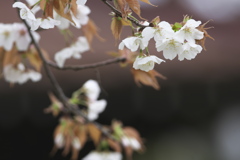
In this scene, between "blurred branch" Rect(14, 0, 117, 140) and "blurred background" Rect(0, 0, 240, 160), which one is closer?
"blurred branch" Rect(14, 0, 117, 140)

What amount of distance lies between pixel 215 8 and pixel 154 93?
2.99 ft

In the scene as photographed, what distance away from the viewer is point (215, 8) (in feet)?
10.8

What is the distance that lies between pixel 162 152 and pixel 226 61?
1.13 m

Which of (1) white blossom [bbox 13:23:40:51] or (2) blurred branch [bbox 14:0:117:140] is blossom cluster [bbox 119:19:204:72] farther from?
(1) white blossom [bbox 13:23:40:51]

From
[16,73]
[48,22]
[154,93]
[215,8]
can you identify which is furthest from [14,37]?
[215,8]

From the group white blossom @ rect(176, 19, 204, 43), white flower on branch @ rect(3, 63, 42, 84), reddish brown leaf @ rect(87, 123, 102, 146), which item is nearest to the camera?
white blossom @ rect(176, 19, 204, 43)

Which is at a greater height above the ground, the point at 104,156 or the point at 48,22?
the point at 48,22

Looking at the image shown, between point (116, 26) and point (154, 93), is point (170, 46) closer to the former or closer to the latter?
point (116, 26)

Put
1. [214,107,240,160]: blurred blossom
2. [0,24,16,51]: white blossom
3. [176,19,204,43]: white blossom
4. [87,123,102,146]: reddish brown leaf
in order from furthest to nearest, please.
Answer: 1. [214,107,240,160]: blurred blossom
2. [87,123,102,146]: reddish brown leaf
3. [0,24,16,51]: white blossom
4. [176,19,204,43]: white blossom

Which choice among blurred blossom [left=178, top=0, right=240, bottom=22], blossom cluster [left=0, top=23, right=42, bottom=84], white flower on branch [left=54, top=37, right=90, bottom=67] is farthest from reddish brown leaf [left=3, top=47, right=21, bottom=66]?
blurred blossom [left=178, top=0, right=240, bottom=22]

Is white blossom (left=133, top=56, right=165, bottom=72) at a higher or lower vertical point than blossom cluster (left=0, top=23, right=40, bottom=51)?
lower

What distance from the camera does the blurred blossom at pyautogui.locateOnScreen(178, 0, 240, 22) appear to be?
3.23m

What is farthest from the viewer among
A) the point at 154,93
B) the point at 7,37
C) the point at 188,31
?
the point at 154,93

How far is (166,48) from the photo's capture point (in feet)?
2.09
